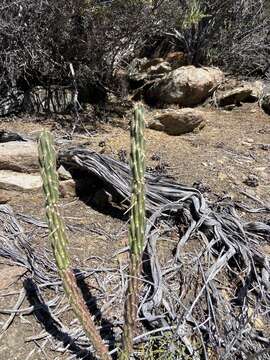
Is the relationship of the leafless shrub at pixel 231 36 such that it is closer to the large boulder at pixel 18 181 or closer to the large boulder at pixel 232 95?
the large boulder at pixel 232 95

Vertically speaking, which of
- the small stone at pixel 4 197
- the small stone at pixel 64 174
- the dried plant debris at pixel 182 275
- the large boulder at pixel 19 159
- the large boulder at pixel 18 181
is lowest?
the dried plant debris at pixel 182 275

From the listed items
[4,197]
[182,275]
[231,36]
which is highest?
[231,36]

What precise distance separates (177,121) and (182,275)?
2.85m

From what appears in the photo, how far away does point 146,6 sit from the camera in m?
5.70

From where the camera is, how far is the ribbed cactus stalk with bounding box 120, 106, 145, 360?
1993 millimetres

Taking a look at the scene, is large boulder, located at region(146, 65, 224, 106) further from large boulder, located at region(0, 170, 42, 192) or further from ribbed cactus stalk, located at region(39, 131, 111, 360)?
ribbed cactus stalk, located at region(39, 131, 111, 360)

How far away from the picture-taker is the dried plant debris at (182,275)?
106 inches

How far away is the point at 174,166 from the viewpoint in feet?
15.6

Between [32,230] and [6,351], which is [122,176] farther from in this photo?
[6,351]

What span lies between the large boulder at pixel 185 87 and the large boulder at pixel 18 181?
2.95 m

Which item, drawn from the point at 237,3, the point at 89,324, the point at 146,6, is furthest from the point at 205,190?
the point at 237,3

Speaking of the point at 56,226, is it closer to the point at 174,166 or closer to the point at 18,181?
the point at 18,181

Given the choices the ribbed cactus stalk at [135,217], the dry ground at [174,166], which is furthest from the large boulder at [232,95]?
the ribbed cactus stalk at [135,217]

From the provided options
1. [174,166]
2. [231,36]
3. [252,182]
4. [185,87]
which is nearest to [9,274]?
[174,166]
